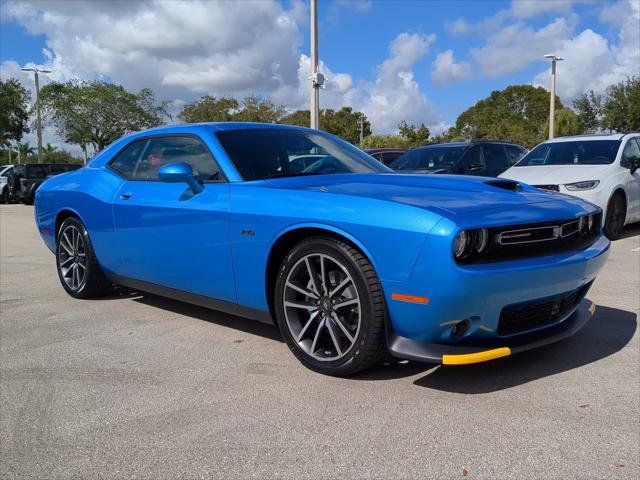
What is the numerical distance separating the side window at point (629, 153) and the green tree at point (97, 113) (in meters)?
34.7

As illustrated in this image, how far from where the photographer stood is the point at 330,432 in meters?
2.51

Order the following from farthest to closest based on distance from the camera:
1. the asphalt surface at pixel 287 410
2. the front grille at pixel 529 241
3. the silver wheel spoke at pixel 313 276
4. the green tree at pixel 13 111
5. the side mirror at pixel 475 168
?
1. the green tree at pixel 13 111
2. the side mirror at pixel 475 168
3. the silver wheel spoke at pixel 313 276
4. the front grille at pixel 529 241
5. the asphalt surface at pixel 287 410

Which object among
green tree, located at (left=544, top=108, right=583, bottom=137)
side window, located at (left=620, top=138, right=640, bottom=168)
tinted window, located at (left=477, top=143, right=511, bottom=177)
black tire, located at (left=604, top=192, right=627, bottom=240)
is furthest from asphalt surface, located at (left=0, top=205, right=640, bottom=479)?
green tree, located at (left=544, top=108, right=583, bottom=137)

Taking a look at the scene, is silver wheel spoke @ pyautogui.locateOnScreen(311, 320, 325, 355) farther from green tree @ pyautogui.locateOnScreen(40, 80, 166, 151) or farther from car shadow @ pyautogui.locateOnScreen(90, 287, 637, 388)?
green tree @ pyautogui.locateOnScreen(40, 80, 166, 151)

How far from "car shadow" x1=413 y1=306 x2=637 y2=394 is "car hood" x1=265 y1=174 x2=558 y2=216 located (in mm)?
897

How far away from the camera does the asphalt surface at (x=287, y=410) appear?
226 cm

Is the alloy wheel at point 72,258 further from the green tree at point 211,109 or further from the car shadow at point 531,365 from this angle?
the green tree at point 211,109

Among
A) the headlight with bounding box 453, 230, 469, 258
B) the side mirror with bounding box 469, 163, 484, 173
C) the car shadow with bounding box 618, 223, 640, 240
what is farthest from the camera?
the side mirror with bounding box 469, 163, 484, 173

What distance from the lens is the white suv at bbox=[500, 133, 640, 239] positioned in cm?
768

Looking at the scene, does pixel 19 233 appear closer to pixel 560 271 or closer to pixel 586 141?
pixel 586 141

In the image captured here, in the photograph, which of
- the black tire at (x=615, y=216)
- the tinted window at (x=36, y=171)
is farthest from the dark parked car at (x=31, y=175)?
the black tire at (x=615, y=216)

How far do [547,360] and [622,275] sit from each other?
112 inches

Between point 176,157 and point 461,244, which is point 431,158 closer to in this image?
point 176,157

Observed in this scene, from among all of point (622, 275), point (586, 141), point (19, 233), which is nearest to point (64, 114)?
point (19, 233)
